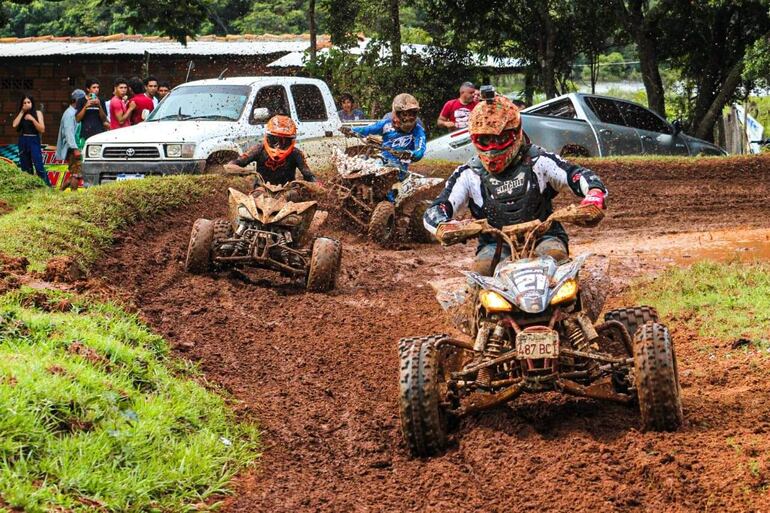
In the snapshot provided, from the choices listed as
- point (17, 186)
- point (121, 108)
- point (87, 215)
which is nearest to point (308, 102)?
point (121, 108)

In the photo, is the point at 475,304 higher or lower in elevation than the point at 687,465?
higher

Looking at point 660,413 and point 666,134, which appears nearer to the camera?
point 660,413

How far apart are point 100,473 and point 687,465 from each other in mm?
2605

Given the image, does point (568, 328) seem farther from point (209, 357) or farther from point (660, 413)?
point (209, 357)

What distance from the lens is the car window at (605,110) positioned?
19.5 m

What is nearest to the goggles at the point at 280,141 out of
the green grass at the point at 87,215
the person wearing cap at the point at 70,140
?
the green grass at the point at 87,215

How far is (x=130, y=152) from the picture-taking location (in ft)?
51.6

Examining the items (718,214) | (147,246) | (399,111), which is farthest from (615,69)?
(147,246)

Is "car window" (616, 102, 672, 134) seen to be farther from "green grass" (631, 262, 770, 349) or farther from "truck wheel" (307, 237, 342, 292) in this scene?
"truck wheel" (307, 237, 342, 292)

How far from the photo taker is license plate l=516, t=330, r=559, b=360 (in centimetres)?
566

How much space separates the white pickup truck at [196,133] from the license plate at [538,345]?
1050 cm

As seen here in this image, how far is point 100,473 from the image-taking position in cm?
493

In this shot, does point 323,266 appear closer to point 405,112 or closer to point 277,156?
point 277,156

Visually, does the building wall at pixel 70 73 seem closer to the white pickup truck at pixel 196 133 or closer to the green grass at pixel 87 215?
the white pickup truck at pixel 196 133
